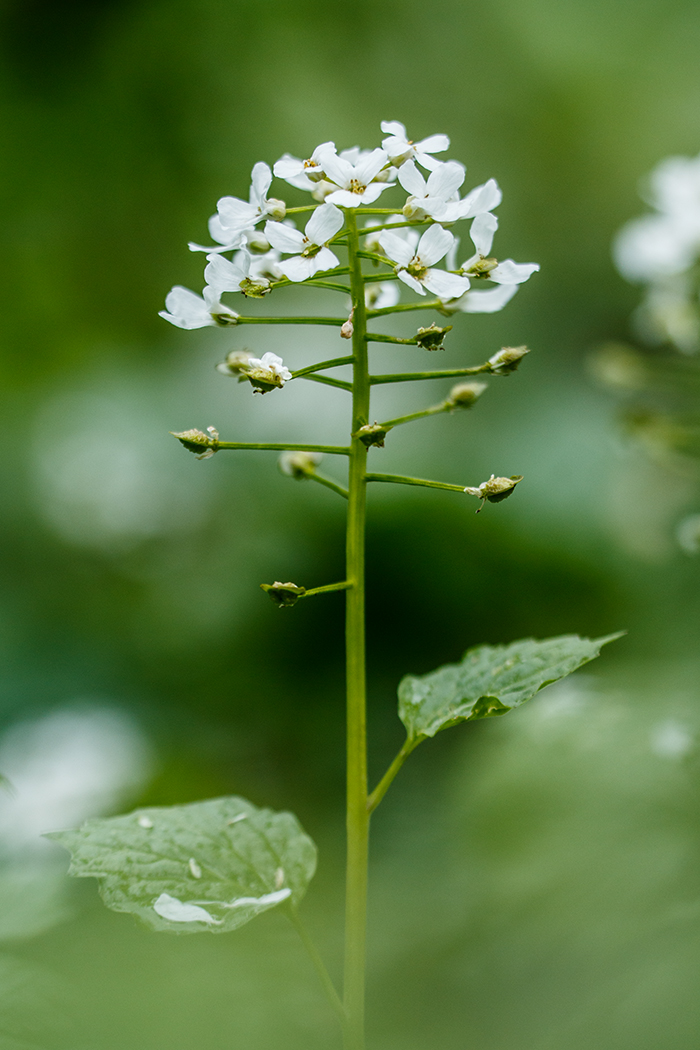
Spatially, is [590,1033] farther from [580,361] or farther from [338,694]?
[580,361]

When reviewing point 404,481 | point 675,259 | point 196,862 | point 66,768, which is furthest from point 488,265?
point 66,768

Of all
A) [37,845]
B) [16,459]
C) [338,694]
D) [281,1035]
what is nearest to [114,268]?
[16,459]

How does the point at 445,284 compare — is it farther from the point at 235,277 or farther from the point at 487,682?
the point at 487,682

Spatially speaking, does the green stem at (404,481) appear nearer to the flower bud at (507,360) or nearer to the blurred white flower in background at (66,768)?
the flower bud at (507,360)

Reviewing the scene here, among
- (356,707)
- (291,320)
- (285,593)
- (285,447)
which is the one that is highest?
(291,320)

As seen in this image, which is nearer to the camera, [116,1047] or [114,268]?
[116,1047]

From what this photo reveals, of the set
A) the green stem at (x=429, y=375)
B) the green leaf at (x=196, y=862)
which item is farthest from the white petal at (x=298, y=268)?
the green leaf at (x=196, y=862)

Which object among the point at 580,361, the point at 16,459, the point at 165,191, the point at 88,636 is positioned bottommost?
the point at 88,636
